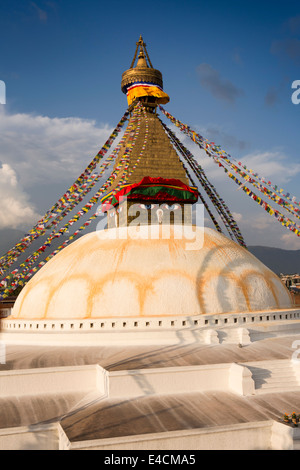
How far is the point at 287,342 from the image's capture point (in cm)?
1212

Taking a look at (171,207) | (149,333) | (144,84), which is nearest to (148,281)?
(149,333)

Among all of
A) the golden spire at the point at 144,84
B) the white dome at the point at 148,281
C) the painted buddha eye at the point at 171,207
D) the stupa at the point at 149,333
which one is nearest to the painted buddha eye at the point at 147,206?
the stupa at the point at 149,333

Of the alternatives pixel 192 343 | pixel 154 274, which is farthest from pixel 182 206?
pixel 192 343

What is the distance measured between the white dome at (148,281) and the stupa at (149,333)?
40 mm

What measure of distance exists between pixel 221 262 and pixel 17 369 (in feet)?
23.0

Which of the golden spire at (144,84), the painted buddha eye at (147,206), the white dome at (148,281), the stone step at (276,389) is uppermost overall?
the golden spire at (144,84)

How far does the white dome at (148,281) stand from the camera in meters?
12.4

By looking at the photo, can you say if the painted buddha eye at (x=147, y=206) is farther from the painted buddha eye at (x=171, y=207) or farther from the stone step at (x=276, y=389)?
the stone step at (x=276, y=389)

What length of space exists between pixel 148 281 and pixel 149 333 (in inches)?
62.5

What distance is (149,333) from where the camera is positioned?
1173 centimetres

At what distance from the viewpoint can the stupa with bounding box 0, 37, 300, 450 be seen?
25.7 feet

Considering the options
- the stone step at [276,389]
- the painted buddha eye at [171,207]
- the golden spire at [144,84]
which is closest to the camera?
the stone step at [276,389]

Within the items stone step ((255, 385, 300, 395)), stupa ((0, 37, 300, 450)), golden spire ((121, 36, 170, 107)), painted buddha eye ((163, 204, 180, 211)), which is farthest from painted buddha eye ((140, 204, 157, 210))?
stone step ((255, 385, 300, 395))

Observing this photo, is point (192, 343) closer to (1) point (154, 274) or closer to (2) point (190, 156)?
(1) point (154, 274)
